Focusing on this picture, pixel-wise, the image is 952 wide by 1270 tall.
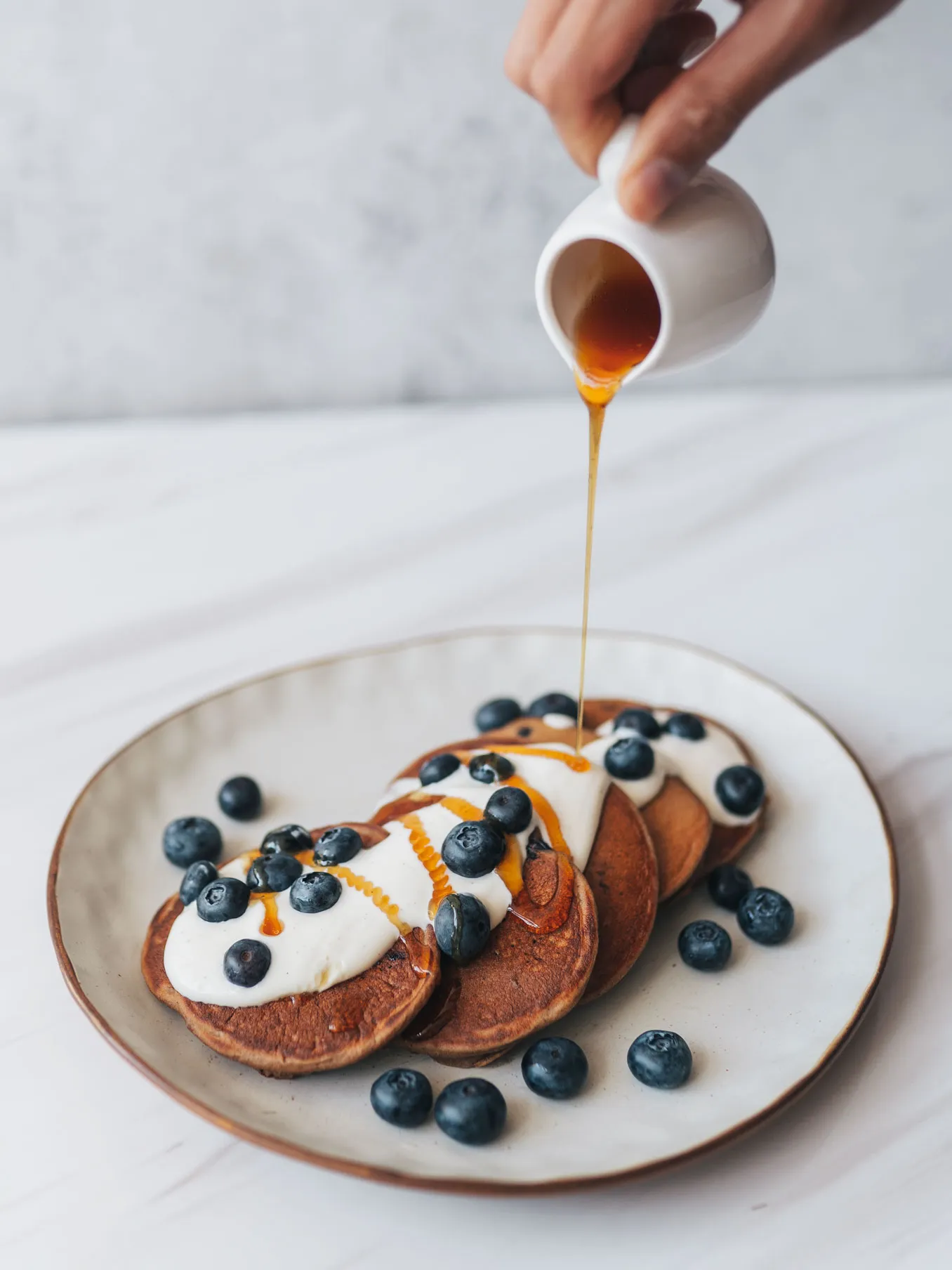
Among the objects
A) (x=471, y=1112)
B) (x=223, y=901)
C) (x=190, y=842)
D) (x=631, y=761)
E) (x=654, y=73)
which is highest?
(x=654, y=73)

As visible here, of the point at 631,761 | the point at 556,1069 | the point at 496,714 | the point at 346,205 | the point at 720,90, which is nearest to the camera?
the point at 720,90

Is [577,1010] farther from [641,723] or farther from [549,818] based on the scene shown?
[641,723]

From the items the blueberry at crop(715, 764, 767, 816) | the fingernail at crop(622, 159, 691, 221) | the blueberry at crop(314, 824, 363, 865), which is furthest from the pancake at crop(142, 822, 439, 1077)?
the fingernail at crop(622, 159, 691, 221)

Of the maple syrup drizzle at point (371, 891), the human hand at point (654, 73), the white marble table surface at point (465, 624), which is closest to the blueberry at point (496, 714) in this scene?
the white marble table surface at point (465, 624)

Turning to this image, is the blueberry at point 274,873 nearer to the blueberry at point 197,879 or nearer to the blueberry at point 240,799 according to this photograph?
the blueberry at point 197,879

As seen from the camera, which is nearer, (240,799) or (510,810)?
(510,810)

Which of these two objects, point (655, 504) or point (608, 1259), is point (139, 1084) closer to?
point (608, 1259)

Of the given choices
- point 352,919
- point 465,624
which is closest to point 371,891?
point 352,919
